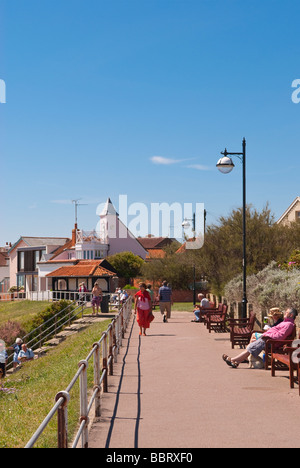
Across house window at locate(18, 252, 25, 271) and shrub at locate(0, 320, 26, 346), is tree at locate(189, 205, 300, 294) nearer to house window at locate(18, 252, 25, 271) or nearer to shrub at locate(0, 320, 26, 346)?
shrub at locate(0, 320, 26, 346)

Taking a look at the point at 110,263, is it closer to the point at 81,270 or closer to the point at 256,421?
the point at 81,270

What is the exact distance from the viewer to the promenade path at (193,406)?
654 centimetres

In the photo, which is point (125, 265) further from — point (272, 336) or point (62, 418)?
point (62, 418)

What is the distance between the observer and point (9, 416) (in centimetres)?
948

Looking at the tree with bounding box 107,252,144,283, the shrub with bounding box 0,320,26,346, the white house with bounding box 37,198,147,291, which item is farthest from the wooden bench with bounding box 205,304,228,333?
the white house with bounding box 37,198,147,291

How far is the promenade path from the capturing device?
6535mm

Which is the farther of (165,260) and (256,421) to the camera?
(165,260)

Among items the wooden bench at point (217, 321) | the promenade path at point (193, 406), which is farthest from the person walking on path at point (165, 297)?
the promenade path at point (193, 406)

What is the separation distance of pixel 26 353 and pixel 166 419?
17.0 metres

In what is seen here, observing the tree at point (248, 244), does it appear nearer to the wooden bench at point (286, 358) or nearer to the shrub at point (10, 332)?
the shrub at point (10, 332)

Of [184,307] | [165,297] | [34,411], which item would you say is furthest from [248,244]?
[34,411]

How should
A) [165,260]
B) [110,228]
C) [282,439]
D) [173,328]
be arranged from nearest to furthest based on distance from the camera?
1. [282,439]
2. [173,328]
3. [165,260]
4. [110,228]

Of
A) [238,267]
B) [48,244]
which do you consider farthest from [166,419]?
[48,244]
